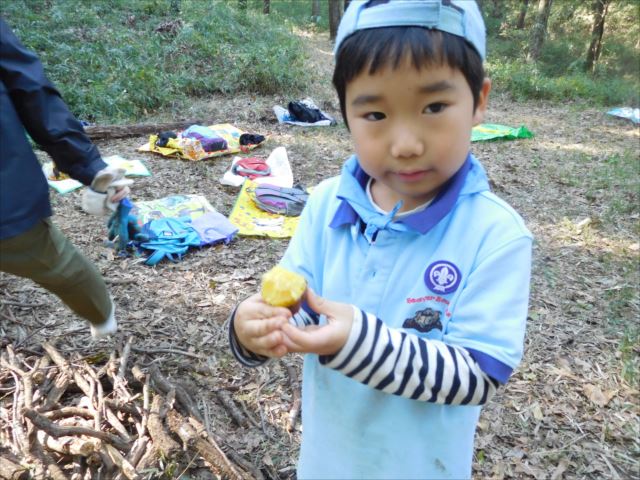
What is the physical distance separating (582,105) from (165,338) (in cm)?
1026

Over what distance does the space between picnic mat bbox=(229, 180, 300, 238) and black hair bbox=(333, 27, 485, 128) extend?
3.52 metres

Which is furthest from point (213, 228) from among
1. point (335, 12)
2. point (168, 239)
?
point (335, 12)

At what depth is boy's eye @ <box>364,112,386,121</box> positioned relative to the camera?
1030mm

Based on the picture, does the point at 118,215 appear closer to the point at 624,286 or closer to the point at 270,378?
the point at 270,378

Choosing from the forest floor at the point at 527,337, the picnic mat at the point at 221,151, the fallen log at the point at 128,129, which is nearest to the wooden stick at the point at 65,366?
the forest floor at the point at 527,337

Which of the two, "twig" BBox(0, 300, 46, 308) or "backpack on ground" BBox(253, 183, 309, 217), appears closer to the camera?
"twig" BBox(0, 300, 46, 308)

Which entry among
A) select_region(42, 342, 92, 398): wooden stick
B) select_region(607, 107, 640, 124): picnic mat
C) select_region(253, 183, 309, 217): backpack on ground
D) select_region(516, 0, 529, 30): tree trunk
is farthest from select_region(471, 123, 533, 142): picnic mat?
select_region(516, 0, 529, 30): tree trunk

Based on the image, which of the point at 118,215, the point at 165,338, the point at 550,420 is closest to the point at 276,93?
the point at 118,215

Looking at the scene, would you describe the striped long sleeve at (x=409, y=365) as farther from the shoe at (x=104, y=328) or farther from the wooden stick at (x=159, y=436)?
the shoe at (x=104, y=328)

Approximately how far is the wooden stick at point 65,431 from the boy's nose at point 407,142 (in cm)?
180

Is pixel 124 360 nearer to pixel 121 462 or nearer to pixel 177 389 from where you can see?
pixel 177 389

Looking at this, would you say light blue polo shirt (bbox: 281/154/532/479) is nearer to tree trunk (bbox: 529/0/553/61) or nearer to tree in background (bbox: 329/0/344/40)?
tree trunk (bbox: 529/0/553/61)

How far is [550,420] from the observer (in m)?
2.70

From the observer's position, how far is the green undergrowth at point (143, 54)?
7727 millimetres
